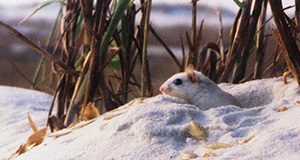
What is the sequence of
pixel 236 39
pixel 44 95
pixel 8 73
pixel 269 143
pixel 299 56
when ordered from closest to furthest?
pixel 269 143 < pixel 299 56 < pixel 236 39 < pixel 44 95 < pixel 8 73

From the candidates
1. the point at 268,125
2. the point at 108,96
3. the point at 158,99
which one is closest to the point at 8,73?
the point at 108,96

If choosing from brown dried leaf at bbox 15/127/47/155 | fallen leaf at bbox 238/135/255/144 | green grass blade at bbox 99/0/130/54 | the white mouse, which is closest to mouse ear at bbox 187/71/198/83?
the white mouse

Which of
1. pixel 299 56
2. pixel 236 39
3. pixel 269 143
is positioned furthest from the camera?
pixel 236 39

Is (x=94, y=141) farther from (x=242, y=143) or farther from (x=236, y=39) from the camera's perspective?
(x=236, y=39)

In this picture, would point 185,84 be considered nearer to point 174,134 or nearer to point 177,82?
point 177,82

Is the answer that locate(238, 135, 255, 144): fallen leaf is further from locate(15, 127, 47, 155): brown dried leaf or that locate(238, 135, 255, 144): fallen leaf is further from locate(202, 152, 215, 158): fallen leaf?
locate(15, 127, 47, 155): brown dried leaf

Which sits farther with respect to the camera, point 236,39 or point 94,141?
point 236,39

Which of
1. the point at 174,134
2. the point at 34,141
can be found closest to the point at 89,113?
the point at 34,141

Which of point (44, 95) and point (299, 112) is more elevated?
point (299, 112)

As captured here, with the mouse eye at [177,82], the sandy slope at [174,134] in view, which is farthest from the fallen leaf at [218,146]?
the mouse eye at [177,82]
